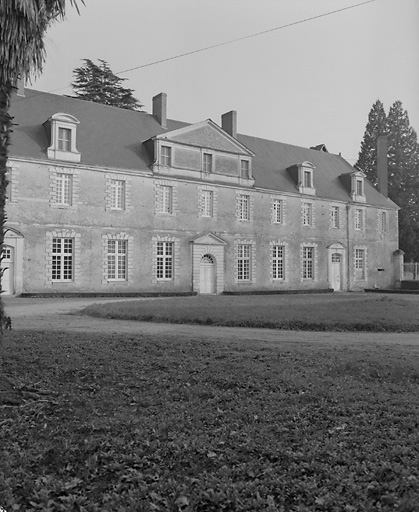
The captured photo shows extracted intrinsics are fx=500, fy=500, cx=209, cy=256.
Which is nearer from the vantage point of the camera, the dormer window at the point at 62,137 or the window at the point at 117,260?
the dormer window at the point at 62,137

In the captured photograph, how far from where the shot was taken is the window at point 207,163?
3102cm

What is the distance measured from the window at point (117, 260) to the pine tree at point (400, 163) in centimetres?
3039

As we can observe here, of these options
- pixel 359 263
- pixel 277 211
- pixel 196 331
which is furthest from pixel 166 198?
pixel 196 331

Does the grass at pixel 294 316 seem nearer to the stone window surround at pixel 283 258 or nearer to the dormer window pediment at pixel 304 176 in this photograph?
the stone window surround at pixel 283 258

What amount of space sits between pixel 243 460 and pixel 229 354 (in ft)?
13.9

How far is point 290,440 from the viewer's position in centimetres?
454

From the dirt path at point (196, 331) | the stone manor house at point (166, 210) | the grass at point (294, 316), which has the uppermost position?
the stone manor house at point (166, 210)

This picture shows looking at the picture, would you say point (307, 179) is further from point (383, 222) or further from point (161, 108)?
point (161, 108)

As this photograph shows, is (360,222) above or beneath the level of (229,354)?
above

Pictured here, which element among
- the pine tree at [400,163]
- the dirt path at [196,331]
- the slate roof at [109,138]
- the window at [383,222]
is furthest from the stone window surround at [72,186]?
the pine tree at [400,163]

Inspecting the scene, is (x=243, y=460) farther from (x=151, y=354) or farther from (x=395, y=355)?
(x=395, y=355)

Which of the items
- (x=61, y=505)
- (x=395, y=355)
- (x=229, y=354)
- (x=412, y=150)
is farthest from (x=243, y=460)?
(x=412, y=150)

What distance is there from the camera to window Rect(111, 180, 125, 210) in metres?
27.3

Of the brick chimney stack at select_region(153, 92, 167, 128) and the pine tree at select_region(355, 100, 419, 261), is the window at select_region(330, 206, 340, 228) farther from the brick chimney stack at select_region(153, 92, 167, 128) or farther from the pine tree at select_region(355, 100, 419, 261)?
the brick chimney stack at select_region(153, 92, 167, 128)
